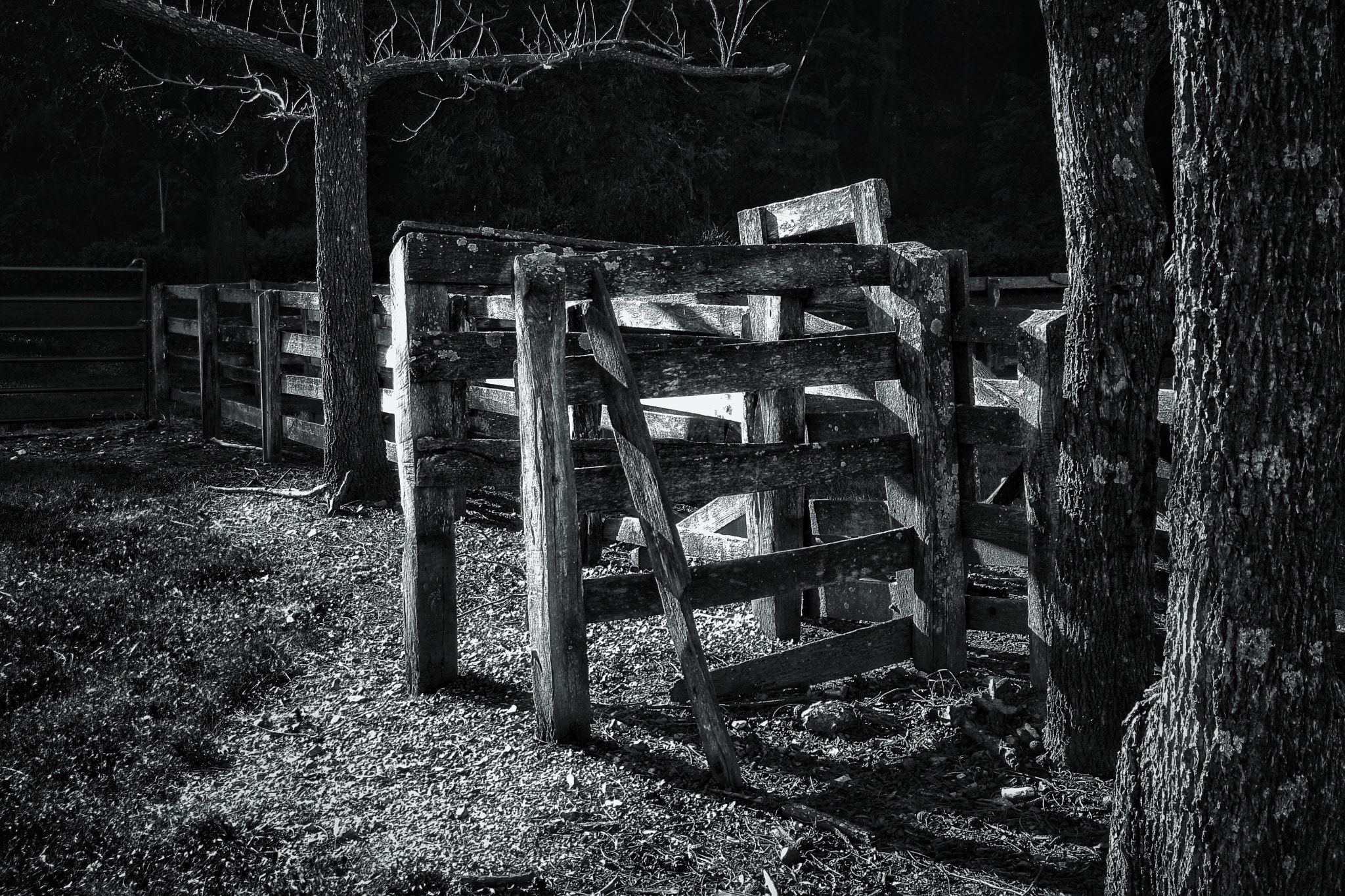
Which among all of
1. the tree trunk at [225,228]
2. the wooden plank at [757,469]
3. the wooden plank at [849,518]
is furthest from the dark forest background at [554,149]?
the wooden plank at [757,469]

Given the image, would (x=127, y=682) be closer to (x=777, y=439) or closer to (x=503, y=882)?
(x=503, y=882)

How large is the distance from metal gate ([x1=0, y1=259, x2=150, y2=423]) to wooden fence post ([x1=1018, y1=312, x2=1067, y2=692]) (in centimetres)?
1211

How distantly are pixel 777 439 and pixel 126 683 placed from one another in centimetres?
324

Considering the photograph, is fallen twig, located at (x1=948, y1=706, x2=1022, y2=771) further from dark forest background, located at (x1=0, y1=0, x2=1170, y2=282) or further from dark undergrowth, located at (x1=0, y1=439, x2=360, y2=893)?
dark forest background, located at (x1=0, y1=0, x2=1170, y2=282)

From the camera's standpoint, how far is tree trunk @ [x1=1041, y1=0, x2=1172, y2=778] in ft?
13.2

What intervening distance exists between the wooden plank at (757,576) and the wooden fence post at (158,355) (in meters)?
11.0

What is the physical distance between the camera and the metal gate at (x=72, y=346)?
14172 mm

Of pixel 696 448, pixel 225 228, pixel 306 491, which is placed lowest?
pixel 306 491

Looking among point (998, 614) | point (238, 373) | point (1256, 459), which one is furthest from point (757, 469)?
point (238, 373)

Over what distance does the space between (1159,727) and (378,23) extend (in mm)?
18994

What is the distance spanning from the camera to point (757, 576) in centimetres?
483

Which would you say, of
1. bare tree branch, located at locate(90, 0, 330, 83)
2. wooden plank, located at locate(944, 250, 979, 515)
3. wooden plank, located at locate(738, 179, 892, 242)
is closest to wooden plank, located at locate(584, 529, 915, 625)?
wooden plank, located at locate(944, 250, 979, 515)

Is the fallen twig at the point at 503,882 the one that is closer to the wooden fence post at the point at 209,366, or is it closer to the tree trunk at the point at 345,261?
the tree trunk at the point at 345,261

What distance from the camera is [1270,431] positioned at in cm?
294
